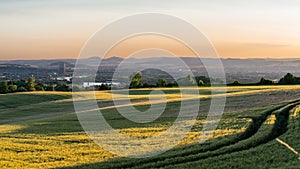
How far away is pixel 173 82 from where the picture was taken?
10144 centimetres

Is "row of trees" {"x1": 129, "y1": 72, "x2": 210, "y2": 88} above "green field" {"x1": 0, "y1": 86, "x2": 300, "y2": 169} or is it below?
above

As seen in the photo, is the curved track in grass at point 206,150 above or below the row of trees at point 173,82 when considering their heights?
below

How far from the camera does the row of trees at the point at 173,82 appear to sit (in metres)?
97.4

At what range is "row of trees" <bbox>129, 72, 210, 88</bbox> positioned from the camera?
9744 centimetres

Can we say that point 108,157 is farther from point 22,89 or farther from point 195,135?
point 22,89

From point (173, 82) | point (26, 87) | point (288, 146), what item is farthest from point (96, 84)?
point (288, 146)

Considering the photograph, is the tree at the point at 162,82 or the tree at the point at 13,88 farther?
the tree at the point at 13,88

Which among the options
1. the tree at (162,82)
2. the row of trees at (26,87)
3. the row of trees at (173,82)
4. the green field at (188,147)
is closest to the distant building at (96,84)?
the row of trees at (173,82)

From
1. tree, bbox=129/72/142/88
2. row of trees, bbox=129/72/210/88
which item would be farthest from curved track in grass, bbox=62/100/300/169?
tree, bbox=129/72/142/88

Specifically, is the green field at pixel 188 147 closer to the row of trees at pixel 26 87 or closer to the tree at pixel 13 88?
the row of trees at pixel 26 87

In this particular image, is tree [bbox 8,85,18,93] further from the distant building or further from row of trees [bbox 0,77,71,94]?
the distant building

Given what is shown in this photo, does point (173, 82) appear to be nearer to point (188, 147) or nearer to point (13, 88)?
point (13, 88)

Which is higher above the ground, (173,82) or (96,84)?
(173,82)

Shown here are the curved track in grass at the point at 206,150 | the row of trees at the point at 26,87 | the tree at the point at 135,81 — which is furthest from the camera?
the row of trees at the point at 26,87
